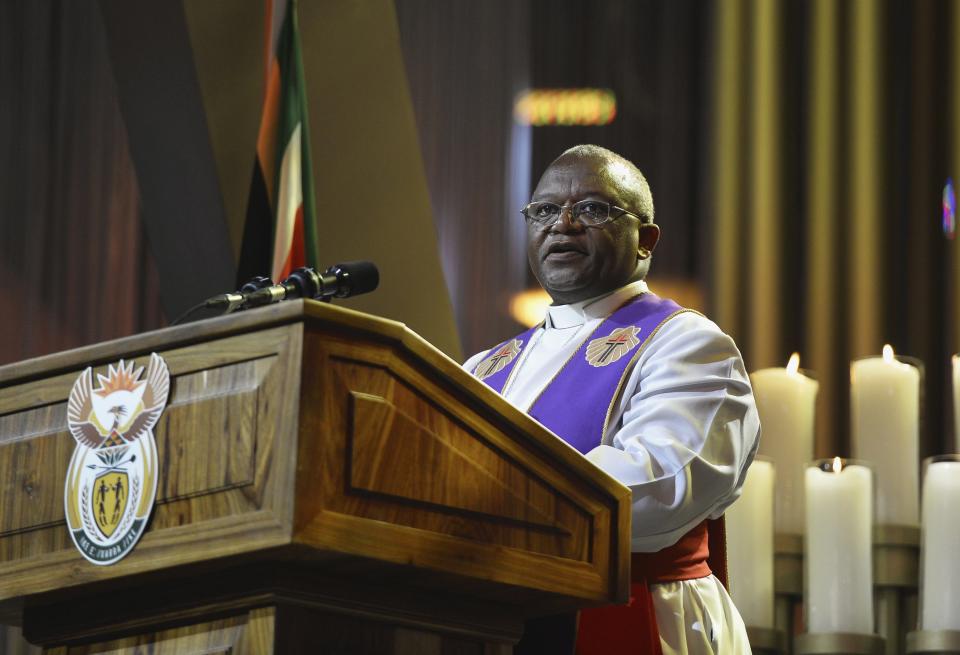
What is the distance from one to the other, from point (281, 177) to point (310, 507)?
2.64 meters

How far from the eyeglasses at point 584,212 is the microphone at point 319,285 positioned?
3.45 feet

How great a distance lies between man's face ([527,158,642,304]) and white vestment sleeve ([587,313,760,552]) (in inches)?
11.5

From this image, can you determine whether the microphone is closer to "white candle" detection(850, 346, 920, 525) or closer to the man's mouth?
the man's mouth

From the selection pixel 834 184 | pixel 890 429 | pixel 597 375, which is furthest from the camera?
pixel 834 184

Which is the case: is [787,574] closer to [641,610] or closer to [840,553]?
[840,553]

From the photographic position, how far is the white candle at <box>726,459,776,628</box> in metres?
3.28

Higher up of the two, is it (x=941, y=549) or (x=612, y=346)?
(x=612, y=346)

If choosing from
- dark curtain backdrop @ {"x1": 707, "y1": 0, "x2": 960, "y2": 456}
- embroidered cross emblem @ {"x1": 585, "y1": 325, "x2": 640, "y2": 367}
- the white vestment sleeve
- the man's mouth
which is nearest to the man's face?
the man's mouth

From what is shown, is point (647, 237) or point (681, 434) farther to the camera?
point (647, 237)

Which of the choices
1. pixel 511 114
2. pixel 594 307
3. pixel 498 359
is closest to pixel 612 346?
pixel 594 307

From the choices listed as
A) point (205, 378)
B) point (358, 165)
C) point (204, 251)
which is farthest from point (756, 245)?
point (205, 378)

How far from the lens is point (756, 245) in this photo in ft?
17.2

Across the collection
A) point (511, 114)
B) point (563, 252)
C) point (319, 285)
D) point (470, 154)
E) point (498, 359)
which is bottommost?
point (319, 285)

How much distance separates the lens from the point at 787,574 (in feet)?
11.3
